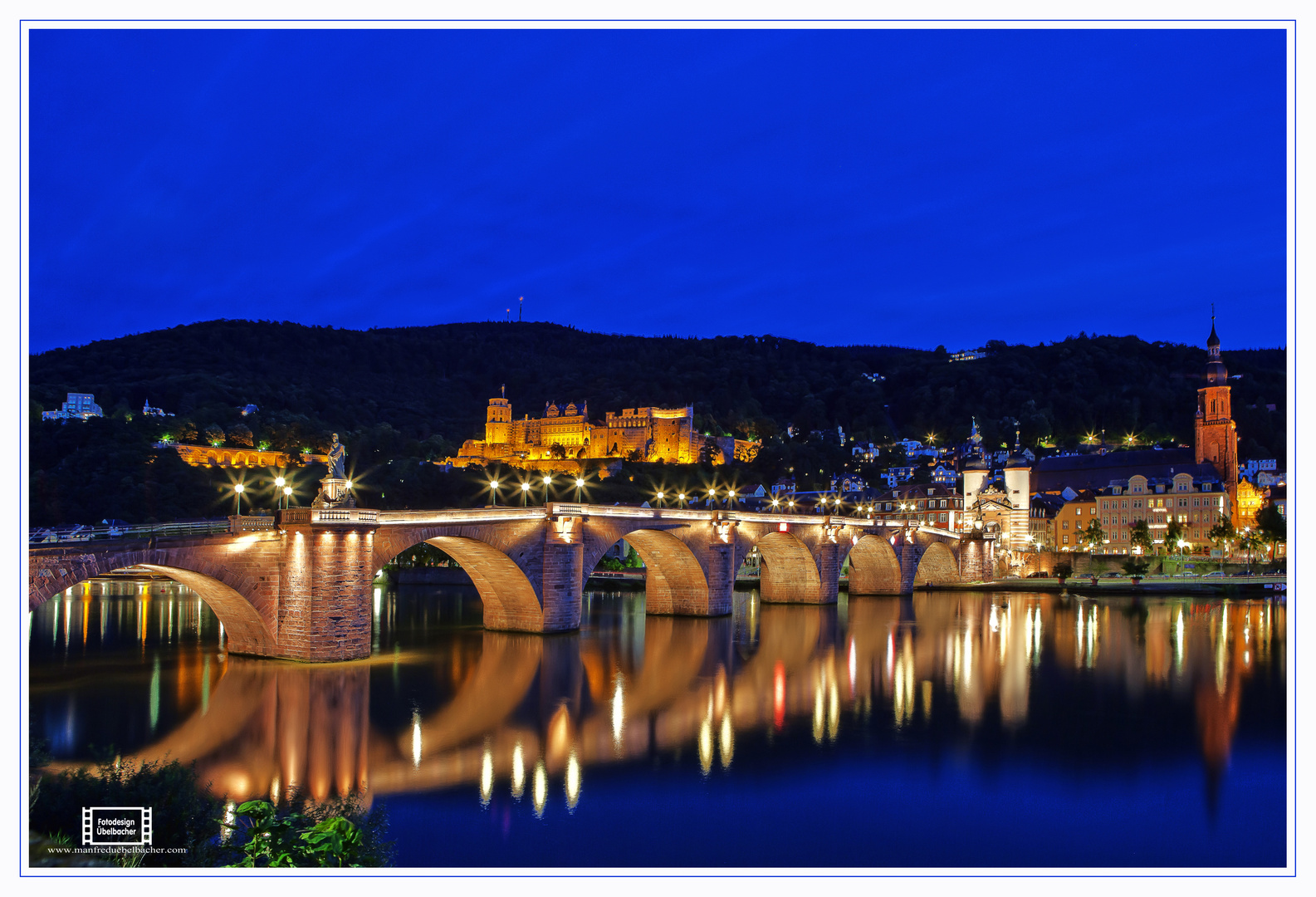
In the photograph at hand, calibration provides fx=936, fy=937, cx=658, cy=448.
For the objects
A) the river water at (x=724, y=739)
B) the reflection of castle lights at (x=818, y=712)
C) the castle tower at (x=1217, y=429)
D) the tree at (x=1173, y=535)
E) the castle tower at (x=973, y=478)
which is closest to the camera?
the river water at (x=724, y=739)

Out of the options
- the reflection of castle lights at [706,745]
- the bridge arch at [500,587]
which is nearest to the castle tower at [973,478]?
the bridge arch at [500,587]

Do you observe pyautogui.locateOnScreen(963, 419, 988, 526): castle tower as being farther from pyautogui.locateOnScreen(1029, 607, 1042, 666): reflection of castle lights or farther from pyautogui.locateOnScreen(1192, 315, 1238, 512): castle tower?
pyautogui.locateOnScreen(1029, 607, 1042, 666): reflection of castle lights

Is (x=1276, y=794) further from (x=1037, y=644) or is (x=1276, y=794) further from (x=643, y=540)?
(x=643, y=540)

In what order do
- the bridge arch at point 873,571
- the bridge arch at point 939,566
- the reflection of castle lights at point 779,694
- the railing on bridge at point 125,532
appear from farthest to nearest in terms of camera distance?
the bridge arch at point 939,566, the bridge arch at point 873,571, the reflection of castle lights at point 779,694, the railing on bridge at point 125,532

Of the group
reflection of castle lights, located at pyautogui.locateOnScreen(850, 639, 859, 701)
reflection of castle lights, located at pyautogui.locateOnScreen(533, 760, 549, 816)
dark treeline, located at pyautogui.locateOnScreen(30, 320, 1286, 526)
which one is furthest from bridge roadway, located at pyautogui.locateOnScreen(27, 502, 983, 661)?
dark treeline, located at pyautogui.locateOnScreen(30, 320, 1286, 526)

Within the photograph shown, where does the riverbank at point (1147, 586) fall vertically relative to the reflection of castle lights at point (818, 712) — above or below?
below

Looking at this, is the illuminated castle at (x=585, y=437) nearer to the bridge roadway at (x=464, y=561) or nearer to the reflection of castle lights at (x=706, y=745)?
the bridge roadway at (x=464, y=561)
